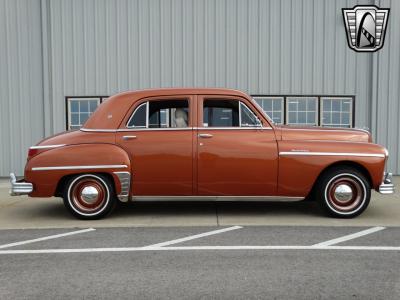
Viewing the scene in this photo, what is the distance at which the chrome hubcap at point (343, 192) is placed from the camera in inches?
235

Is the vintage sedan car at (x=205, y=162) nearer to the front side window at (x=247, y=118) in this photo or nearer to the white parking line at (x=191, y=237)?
the front side window at (x=247, y=118)

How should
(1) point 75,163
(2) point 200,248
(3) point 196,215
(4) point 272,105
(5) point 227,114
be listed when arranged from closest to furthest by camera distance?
(2) point 200,248, (1) point 75,163, (5) point 227,114, (3) point 196,215, (4) point 272,105

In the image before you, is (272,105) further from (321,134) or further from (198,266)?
(198,266)

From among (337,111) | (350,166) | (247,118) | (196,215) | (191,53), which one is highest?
(191,53)

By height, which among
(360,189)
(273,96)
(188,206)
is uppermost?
(273,96)

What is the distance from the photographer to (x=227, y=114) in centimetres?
613

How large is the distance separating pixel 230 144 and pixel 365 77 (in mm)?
6283

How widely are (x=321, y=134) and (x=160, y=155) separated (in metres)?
2.37

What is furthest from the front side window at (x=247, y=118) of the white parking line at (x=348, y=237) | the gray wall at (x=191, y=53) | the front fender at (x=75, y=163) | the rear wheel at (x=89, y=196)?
the gray wall at (x=191, y=53)

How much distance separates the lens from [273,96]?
10.7 metres

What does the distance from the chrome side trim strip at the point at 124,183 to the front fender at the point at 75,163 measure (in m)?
0.04

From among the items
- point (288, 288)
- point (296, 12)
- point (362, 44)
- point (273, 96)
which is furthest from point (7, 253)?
point (362, 44)

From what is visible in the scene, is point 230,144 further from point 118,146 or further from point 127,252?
point 127,252

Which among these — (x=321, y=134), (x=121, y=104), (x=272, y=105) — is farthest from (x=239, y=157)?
(x=272, y=105)
